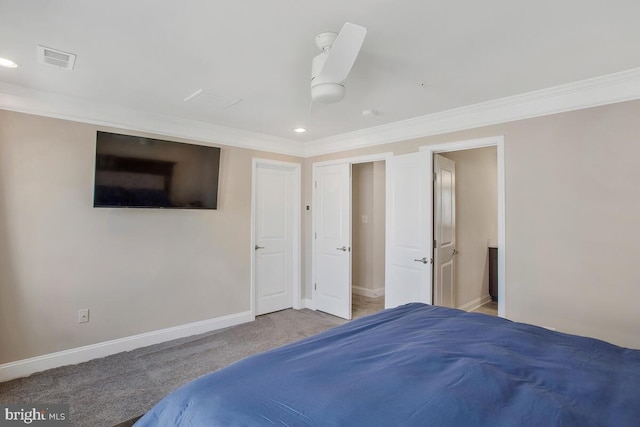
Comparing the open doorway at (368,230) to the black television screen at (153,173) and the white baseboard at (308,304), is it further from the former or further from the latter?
the black television screen at (153,173)

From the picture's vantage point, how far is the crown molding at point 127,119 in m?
2.85

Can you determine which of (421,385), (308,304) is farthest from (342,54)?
(308,304)

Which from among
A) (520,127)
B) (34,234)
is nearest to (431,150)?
(520,127)

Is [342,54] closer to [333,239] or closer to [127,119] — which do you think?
[127,119]

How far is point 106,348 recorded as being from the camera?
3.26 metres

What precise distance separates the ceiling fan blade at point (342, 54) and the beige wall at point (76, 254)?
99.0 inches

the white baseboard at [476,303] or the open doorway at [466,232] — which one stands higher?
the open doorway at [466,232]

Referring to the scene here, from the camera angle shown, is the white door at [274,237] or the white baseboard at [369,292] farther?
the white baseboard at [369,292]

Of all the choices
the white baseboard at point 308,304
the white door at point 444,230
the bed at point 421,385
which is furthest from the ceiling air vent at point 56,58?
the white baseboard at point 308,304

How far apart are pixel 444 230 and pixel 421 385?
279 cm

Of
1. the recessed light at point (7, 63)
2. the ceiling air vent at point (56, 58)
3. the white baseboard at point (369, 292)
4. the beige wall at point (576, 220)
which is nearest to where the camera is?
the ceiling air vent at point (56, 58)

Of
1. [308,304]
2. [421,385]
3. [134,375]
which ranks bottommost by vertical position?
[134,375]

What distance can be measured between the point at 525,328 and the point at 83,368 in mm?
3638

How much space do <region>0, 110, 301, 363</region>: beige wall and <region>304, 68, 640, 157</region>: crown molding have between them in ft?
7.89
